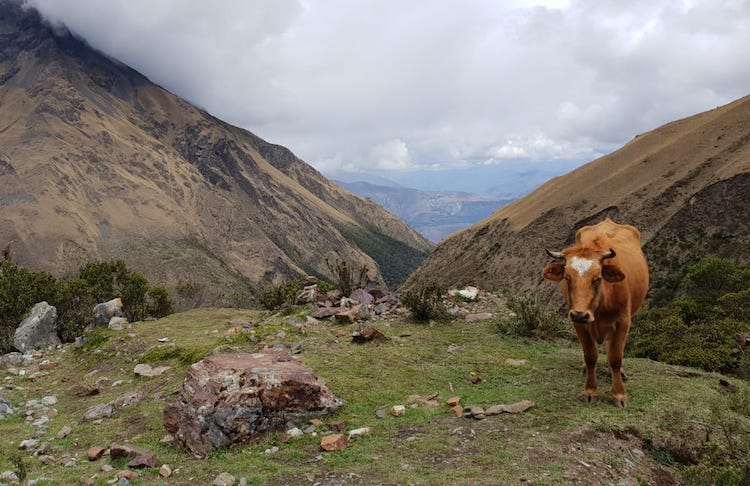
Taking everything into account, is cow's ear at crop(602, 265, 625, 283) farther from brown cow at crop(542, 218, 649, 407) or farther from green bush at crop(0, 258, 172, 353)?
green bush at crop(0, 258, 172, 353)

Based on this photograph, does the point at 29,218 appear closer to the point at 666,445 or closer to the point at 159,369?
the point at 159,369

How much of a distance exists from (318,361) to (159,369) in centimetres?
518

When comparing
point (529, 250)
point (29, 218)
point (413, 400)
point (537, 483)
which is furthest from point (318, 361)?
point (29, 218)

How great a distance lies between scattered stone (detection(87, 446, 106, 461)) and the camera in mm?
7941

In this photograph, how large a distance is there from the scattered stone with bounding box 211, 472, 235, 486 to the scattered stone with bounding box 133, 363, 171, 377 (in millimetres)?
7705

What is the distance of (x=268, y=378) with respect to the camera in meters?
8.60

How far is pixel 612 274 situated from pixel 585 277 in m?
0.56

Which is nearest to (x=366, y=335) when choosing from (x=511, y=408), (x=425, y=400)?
(x=425, y=400)

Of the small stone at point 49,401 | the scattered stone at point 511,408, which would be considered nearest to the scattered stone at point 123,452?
the small stone at point 49,401

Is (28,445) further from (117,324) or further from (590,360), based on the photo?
(590,360)

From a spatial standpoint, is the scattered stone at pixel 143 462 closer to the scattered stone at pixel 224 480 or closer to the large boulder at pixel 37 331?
the scattered stone at pixel 224 480

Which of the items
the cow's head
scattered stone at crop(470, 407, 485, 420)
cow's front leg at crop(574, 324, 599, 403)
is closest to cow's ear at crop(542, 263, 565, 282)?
the cow's head

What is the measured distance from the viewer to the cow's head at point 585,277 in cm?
764

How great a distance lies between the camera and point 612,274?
793cm
